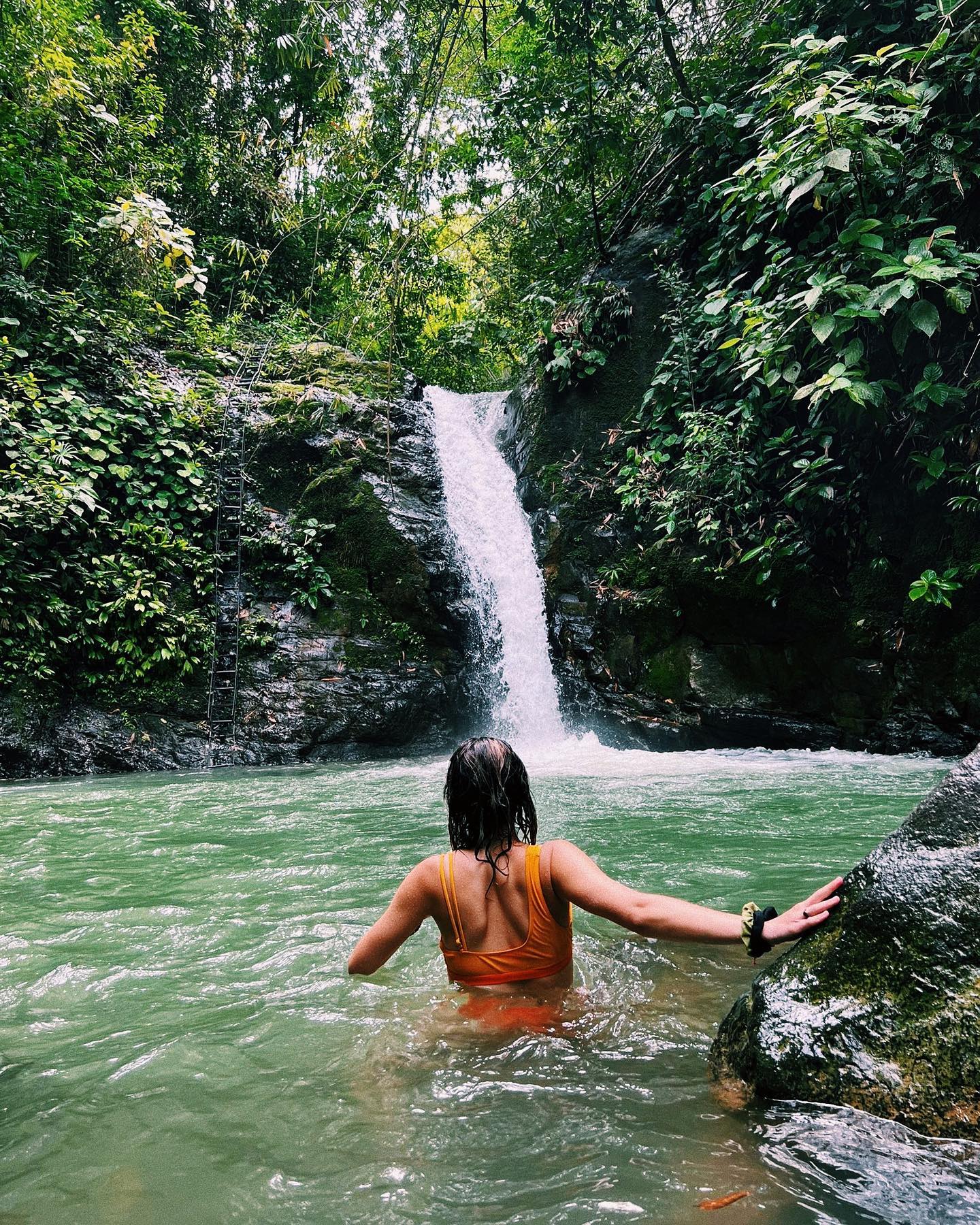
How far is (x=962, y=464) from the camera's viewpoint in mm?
7109

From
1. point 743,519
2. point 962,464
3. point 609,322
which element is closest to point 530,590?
point 743,519

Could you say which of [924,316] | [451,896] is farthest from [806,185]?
[451,896]

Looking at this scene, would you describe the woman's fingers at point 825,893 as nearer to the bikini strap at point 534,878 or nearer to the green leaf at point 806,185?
the bikini strap at point 534,878

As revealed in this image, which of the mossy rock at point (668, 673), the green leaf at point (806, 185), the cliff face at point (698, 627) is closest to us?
the green leaf at point (806, 185)

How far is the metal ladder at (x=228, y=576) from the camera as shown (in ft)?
29.7

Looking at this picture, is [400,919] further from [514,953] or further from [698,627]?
[698,627]

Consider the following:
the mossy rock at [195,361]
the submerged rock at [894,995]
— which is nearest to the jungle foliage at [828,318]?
the submerged rock at [894,995]

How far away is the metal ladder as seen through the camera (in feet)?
29.7

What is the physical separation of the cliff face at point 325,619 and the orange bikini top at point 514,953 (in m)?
6.96

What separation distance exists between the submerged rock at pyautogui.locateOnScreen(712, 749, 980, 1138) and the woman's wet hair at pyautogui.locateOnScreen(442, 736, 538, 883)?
31.0 inches

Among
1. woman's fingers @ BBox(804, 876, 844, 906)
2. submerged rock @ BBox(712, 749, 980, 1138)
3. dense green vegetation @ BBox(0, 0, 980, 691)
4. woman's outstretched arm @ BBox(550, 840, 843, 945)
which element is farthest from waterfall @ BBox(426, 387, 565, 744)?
submerged rock @ BBox(712, 749, 980, 1138)

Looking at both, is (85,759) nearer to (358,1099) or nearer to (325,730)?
(325,730)

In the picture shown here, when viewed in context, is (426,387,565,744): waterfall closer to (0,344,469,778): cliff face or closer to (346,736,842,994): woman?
(0,344,469,778): cliff face

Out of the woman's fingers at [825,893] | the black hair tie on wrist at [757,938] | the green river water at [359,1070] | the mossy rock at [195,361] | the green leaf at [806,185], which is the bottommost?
the green river water at [359,1070]
